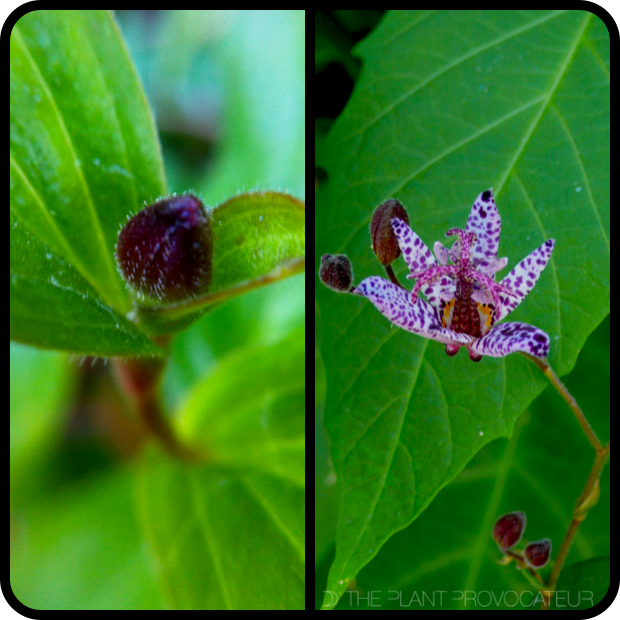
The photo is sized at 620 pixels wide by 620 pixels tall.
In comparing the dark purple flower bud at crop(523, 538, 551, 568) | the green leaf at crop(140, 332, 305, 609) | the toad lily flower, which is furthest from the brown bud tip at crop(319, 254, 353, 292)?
the dark purple flower bud at crop(523, 538, 551, 568)

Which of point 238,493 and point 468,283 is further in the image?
point 238,493

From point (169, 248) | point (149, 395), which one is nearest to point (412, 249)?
point (169, 248)

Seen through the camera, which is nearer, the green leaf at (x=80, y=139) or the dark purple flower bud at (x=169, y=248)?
the dark purple flower bud at (x=169, y=248)

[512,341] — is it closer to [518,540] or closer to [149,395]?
[518,540]

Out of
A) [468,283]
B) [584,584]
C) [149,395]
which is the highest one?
[468,283]

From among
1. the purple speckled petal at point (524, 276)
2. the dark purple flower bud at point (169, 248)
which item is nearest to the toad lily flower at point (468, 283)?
the purple speckled petal at point (524, 276)

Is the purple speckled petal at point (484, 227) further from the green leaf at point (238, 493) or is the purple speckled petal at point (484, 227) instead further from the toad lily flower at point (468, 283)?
the green leaf at point (238, 493)
